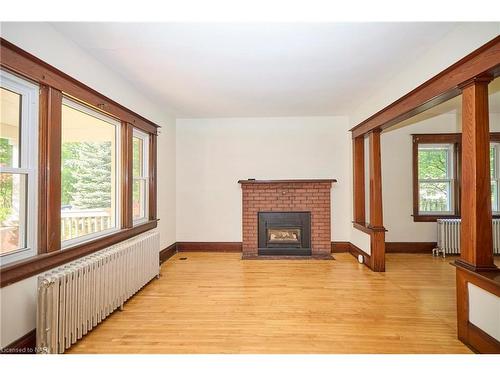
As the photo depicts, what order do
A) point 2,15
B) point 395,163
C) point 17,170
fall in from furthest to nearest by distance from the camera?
point 395,163, point 17,170, point 2,15

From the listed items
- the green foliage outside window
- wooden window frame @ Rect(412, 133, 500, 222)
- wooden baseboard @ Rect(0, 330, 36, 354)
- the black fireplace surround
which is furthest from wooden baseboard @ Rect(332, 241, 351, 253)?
the green foliage outside window

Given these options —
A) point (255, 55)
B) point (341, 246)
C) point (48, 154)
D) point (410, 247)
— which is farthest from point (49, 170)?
point (410, 247)

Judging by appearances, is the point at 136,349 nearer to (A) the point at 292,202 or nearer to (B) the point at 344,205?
(A) the point at 292,202

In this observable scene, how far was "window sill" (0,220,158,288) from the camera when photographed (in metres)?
1.72

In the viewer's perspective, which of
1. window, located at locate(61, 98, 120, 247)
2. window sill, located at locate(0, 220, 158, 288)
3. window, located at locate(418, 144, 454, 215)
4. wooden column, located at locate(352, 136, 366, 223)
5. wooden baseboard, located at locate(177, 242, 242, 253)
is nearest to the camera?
window sill, located at locate(0, 220, 158, 288)

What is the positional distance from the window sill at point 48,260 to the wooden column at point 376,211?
3679 mm

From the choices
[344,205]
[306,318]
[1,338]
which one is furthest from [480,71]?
[1,338]

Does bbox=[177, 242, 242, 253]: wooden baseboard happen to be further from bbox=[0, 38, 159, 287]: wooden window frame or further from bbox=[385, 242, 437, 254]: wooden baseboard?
bbox=[385, 242, 437, 254]: wooden baseboard

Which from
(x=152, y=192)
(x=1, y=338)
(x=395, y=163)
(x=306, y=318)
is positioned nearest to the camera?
(x=1, y=338)

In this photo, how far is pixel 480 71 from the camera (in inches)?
75.2

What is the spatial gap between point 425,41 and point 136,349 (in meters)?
3.77

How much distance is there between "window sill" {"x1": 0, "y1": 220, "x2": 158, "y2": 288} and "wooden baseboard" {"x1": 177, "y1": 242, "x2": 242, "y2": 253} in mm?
2106

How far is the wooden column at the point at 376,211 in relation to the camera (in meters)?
3.87

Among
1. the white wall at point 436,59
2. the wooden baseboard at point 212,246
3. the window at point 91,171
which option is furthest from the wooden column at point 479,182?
the wooden baseboard at point 212,246
